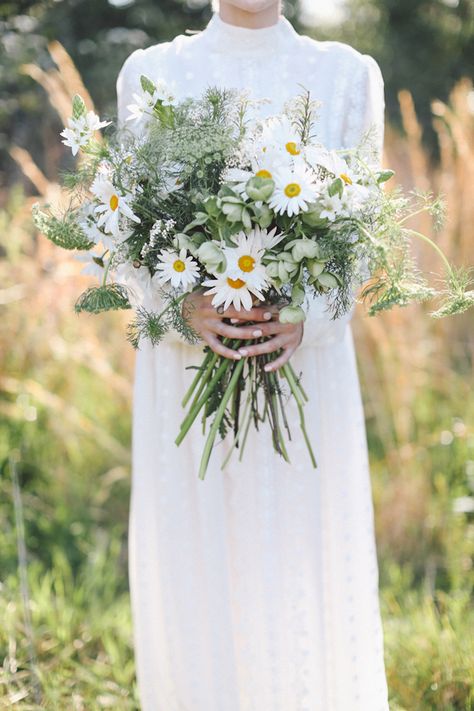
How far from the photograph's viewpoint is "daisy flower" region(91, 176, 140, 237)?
1522 mm

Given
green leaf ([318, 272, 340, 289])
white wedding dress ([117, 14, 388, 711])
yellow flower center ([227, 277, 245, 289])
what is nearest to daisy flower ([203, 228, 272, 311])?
yellow flower center ([227, 277, 245, 289])

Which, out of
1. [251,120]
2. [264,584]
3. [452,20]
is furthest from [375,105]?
[452,20]

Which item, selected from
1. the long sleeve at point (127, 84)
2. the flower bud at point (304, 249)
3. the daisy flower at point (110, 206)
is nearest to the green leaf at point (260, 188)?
the flower bud at point (304, 249)

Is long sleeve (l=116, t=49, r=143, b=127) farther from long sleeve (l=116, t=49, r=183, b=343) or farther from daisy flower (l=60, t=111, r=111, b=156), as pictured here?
daisy flower (l=60, t=111, r=111, b=156)

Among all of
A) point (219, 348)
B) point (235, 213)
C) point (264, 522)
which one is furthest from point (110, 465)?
point (235, 213)

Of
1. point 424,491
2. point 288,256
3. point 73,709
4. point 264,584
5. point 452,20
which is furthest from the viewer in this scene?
point 452,20

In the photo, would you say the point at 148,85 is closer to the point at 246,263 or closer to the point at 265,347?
the point at 246,263

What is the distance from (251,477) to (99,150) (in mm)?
875

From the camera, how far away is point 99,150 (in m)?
1.63

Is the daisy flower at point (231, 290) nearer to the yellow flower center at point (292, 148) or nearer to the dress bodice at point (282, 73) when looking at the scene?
the yellow flower center at point (292, 148)

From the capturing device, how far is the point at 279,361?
171 cm

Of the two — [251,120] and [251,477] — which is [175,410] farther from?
[251,120]

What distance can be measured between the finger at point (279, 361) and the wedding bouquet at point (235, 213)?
60 mm

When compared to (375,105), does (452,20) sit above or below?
above
